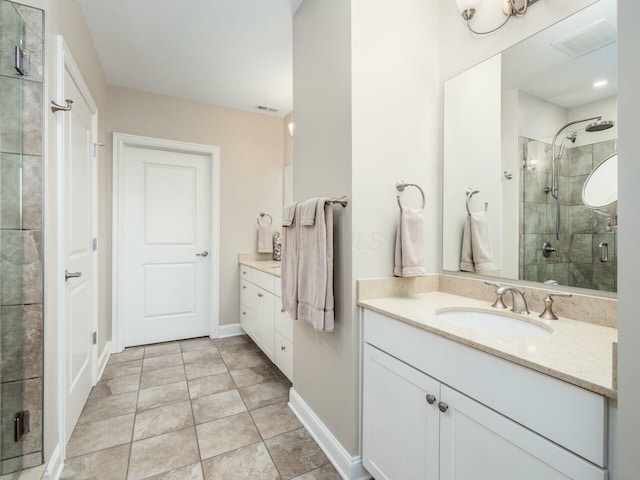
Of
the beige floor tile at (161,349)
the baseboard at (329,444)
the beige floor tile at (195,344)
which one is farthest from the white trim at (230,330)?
the baseboard at (329,444)

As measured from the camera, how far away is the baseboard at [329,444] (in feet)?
4.53

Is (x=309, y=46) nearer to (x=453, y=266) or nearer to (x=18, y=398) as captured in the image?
(x=453, y=266)

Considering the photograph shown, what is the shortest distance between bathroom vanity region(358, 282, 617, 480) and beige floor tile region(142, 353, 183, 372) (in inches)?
76.3

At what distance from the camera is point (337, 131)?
1474 millimetres

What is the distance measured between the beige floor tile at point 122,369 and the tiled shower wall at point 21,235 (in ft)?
3.91

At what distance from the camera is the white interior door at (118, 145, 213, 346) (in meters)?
3.00

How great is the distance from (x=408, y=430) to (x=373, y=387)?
0.22 m

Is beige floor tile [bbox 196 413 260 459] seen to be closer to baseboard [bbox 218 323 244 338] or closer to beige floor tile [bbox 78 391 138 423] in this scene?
beige floor tile [bbox 78 391 138 423]

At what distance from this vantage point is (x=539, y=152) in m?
1.28

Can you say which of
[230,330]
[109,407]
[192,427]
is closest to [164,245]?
[230,330]

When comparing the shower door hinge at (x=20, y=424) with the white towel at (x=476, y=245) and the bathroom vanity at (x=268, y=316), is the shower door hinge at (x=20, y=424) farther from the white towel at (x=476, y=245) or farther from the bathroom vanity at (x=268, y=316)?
the white towel at (x=476, y=245)

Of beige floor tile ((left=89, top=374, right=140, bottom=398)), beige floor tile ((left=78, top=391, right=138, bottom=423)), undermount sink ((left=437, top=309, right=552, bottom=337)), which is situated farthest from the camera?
beige floor tile ((left=89, top=374, right=140, bottom=398))

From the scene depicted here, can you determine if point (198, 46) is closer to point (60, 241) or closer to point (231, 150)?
point (231, 150)

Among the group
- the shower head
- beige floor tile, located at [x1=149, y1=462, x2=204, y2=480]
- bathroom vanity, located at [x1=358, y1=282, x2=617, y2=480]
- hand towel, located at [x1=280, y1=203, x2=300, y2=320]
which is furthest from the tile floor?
the shower head
